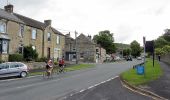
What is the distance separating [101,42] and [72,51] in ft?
133

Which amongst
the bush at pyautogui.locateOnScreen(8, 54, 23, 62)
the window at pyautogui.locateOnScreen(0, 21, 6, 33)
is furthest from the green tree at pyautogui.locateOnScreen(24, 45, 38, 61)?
the window at pyautogui.locateOnScreen(0, 21, 6, 33)

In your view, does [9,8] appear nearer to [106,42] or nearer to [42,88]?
[42,88]

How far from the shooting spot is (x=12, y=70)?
29141 millimetres

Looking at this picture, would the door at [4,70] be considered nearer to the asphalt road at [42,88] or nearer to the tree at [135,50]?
the asphalt road at [42,88]

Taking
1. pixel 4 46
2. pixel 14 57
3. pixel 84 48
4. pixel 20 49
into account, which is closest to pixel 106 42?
pixel 84 48

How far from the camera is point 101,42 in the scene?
121 meters

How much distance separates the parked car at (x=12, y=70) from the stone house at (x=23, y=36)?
423 inches

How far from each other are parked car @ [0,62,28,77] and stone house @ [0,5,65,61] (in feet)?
35.3

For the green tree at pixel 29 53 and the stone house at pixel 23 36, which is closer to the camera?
the stone house at pixel 23 36

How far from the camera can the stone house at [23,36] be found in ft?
137

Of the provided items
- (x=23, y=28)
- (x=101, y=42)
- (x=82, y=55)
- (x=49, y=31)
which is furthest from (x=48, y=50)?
(x=101, y=42)

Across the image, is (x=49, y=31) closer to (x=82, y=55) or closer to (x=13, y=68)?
(x=13, y=68)

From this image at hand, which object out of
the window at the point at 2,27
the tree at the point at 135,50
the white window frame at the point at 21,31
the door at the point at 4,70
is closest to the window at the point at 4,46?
the window at the point at 2,27

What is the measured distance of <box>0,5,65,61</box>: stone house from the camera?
137ft
